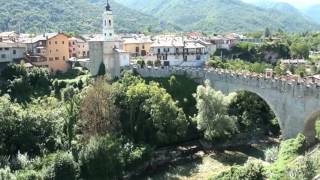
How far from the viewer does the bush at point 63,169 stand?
4826 centimetres

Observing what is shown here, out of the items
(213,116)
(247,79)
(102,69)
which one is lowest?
(213,116)

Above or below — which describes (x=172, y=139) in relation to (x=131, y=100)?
below

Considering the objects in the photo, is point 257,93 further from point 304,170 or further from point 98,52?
point 304,170

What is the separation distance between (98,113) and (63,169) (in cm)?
948

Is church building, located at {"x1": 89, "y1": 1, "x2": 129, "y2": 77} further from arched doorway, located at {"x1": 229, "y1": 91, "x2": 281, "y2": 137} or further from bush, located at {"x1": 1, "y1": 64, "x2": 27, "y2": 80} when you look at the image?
arched doorway, located at {"x1": 229, "y1": 91, "x2": 281, "y2": 137}

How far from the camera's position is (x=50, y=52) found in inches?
3346

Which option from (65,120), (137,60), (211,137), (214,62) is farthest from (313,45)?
(65,120)

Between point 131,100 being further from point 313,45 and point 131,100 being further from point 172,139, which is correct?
point 313,45

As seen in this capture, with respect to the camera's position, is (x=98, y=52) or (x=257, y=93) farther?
(x=98, y=52)

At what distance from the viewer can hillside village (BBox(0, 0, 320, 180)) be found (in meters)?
50.2

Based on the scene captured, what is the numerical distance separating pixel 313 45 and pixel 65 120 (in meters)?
114

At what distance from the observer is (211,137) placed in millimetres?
61094

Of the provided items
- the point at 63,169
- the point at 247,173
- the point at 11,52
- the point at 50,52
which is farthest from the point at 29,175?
the point at 50,52

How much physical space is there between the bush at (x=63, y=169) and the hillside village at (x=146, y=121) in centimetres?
9
